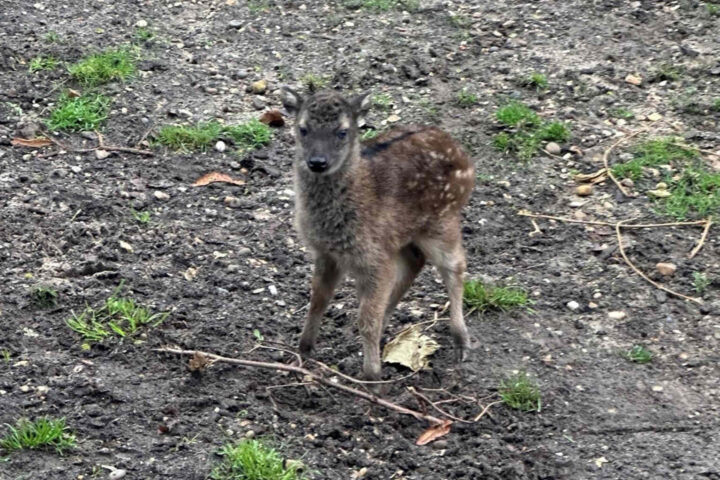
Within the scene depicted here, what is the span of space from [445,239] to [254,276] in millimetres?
1307

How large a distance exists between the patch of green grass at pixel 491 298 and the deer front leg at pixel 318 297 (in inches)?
39.4

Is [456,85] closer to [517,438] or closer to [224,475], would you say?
[517,438]

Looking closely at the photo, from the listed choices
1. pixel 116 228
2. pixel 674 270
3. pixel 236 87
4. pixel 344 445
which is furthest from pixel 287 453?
pixel 236 87

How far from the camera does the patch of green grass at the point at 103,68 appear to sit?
31.0 feet

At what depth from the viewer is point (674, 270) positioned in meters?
7.84

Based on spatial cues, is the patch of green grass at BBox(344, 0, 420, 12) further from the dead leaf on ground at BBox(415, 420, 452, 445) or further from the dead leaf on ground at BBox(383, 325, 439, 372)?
the dead leaf on ground at BBox(415, 420, 452, 445)

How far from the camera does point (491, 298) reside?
7.48m

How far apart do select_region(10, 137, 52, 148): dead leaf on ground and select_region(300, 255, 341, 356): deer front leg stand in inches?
113

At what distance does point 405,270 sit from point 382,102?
2.61 m

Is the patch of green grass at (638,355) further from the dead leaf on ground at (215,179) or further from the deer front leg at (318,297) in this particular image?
the dead leaf on ground at (215,179)

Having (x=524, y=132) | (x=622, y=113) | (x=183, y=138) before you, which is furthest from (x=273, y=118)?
(x=622, y=113)

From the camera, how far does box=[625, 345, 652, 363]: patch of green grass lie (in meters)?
7.00

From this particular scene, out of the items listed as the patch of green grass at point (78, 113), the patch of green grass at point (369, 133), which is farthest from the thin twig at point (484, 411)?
the patch of green grass at point (78, 113)

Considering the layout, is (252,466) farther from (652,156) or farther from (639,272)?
(652,156)
